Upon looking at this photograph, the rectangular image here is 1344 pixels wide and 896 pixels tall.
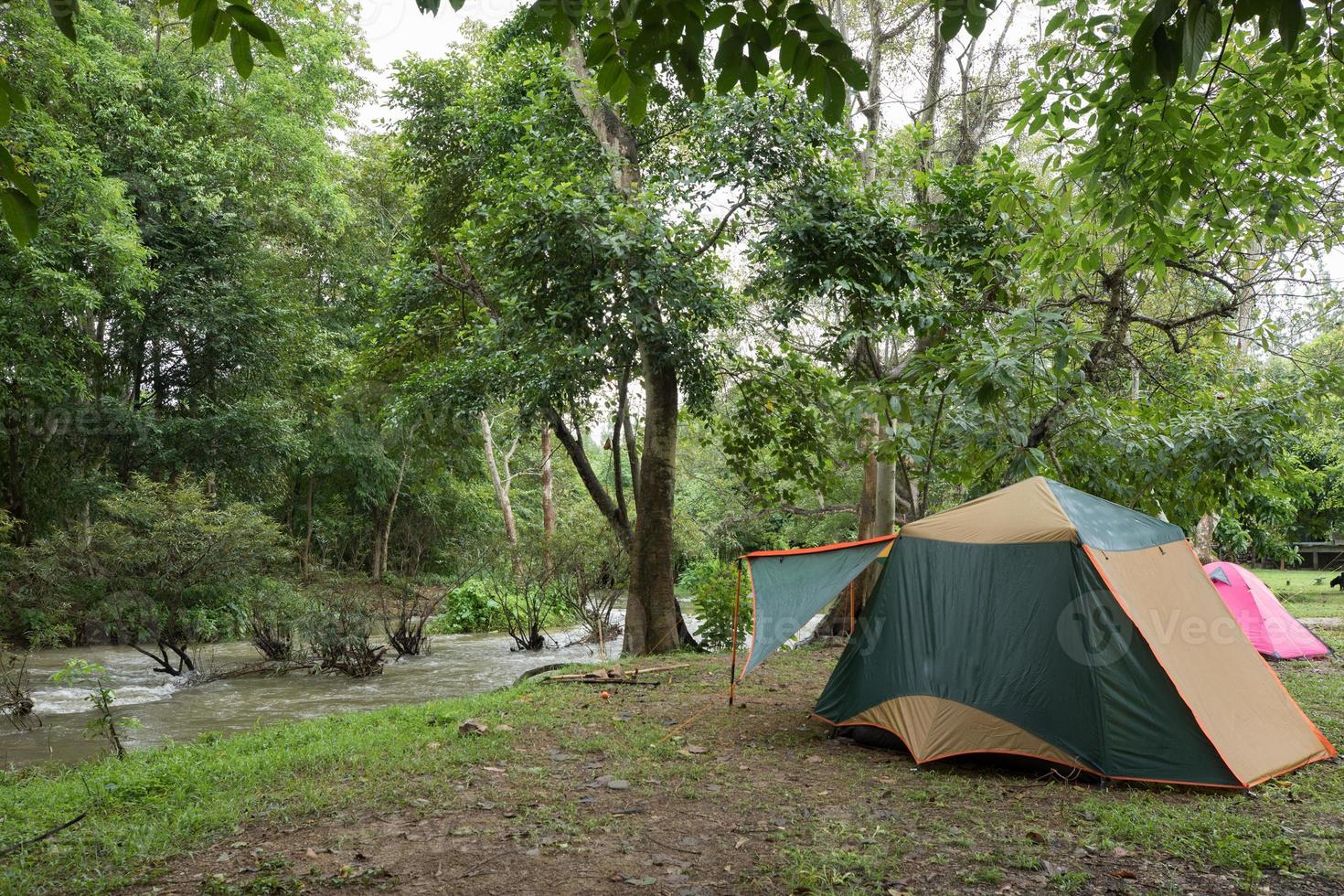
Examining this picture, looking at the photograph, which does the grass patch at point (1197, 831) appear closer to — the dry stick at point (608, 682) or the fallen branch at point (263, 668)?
the dry stick at point (608, 682)

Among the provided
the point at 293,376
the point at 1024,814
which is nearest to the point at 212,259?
the point at 293,376

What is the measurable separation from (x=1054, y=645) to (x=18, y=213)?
5222mm

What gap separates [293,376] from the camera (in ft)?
62.8

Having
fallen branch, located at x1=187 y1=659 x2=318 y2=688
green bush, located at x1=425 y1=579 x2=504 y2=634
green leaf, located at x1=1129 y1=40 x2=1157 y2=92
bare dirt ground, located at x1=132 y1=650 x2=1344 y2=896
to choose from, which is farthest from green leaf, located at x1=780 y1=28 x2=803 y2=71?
green bush, located at x1=425 y1=579 x2=504 y2=634

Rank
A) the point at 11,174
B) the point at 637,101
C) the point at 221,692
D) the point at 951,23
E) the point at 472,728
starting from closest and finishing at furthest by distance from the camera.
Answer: the point at 11,174, the point at 951,23, the point at 637,101, the point at 472,728, the point at 221,692

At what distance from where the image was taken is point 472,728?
644cm

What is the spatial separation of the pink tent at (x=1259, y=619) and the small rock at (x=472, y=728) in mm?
7877

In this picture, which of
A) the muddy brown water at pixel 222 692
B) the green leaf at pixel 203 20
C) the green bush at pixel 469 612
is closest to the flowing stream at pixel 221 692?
the muddy brown water at pixel 222 692

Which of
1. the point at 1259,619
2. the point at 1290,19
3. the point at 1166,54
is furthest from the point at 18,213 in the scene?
the point at 1259,619

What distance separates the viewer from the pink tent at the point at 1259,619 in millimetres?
9695

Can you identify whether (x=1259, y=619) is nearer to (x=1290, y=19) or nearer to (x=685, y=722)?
(x=685, y=722)

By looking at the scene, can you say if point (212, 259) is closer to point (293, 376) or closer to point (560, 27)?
point (293, 376)

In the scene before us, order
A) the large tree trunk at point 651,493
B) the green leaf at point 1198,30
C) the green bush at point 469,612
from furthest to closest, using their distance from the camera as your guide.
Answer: the green bush at point 469,612 < the large tree trunk at point 651,493 < the green leaf at point 1198,30

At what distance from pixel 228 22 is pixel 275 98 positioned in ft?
57.5
